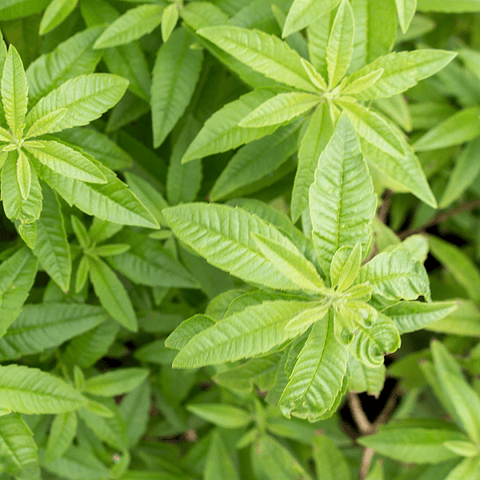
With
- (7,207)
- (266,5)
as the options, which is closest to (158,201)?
(7,207)

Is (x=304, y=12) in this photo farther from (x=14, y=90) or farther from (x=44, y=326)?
(x=44, y=326)

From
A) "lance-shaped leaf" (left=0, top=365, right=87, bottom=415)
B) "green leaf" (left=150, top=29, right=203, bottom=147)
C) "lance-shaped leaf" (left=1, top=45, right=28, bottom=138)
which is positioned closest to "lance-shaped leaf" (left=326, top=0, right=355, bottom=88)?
"green leaf" (left=150, top=29, right=203, bottom=147)

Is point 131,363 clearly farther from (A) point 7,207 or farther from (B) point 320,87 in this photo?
(B) point 320,87

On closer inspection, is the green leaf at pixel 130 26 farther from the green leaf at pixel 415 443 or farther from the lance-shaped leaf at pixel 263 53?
the green leaf at pixel 415 443

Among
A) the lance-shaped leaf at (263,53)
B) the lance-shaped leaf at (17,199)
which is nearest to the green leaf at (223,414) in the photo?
the lance-shaped leaf at (17,199)

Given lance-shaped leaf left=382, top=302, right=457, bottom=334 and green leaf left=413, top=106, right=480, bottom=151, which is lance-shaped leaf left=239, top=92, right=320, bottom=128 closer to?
lance-shaped leaf left=382, top=302, right=457, bottom=334
